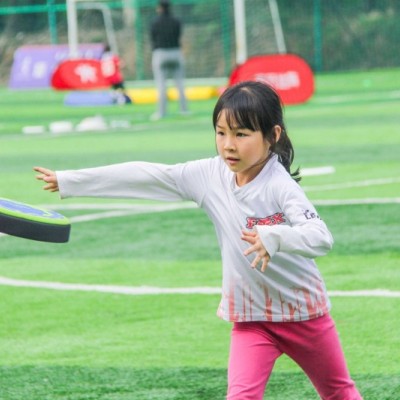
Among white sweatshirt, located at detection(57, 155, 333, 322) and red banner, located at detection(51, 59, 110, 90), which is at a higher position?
white sweatshirt, located at detection(57, 155, 333, 322)

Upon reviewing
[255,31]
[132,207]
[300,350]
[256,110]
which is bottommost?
[255,31]

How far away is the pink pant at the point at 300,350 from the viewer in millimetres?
4664

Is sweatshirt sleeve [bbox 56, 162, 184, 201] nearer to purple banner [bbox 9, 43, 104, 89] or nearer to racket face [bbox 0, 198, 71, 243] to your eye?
racket face [bbox 0, 198, 71, 243]

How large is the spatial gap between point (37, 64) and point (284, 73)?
18.4m

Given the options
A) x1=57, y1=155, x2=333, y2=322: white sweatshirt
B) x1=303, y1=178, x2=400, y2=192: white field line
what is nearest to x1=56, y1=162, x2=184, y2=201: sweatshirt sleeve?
x1=57, y1=155, x2=333, y2=322: white sweatshirt

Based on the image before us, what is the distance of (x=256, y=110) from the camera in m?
4.71

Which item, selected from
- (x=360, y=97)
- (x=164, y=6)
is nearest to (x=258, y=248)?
(x=164, y=6)

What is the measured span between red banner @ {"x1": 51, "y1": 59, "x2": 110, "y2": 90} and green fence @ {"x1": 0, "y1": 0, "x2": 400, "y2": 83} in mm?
10644

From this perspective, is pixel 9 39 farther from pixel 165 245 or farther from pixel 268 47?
pixel 165 245

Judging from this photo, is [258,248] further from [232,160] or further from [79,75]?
[79,75]

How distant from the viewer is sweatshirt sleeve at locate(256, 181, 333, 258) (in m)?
4.25

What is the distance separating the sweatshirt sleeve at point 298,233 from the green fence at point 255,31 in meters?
36.8

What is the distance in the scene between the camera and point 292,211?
4512 mm

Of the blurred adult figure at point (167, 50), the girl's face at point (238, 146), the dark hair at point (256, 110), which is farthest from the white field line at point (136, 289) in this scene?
the blurred adult figure at point (167, 50)
